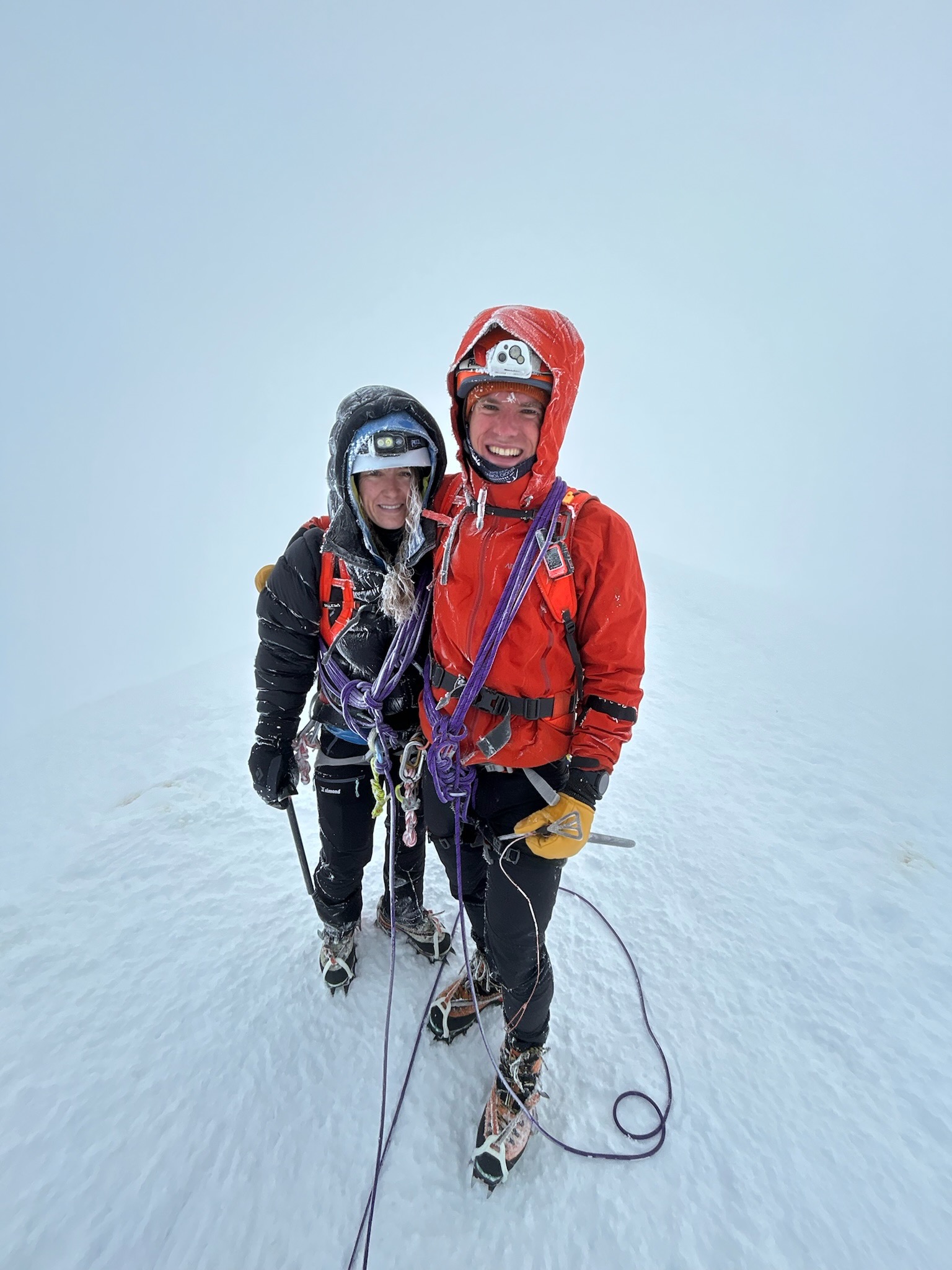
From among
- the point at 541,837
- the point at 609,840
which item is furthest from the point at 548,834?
the point at 609,840

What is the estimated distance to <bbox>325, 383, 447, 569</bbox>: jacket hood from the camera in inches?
94.1

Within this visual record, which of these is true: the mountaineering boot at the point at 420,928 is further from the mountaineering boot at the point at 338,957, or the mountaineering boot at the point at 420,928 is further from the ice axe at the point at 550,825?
the ice axe at the point at 550,825

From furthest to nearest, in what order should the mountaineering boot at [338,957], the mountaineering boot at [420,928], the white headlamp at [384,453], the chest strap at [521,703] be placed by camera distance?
1. the mountaineering boot at [420,928]
2. the mountaineering boot at [338,957]
3. the white headlamp at [384,453]
4. the chest strap at [521,703]

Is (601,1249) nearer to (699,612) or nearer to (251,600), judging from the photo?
(699,612)

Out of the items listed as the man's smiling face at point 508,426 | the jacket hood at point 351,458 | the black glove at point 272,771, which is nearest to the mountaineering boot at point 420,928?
the black glove at point 272,771

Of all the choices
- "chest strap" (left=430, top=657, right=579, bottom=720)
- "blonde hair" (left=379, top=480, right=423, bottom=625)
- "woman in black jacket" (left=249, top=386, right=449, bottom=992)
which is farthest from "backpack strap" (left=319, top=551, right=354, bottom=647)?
"chest strap" (left=430, top=657, right=579, bottom=720)

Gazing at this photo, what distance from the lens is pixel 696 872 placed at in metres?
4.04

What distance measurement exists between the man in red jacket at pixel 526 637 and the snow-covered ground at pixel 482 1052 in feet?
1.68

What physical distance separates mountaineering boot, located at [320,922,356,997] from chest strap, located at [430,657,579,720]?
191 centimetres

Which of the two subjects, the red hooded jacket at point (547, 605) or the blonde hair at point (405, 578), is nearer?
the red hooded jacket at point (547, 605)

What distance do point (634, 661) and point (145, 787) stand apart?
5.13 meters

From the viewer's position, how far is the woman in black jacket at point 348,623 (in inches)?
95.3

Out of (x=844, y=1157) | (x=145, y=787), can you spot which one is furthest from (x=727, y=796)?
(x=145, y=787)

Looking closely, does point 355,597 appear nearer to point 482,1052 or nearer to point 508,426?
point 508,426
